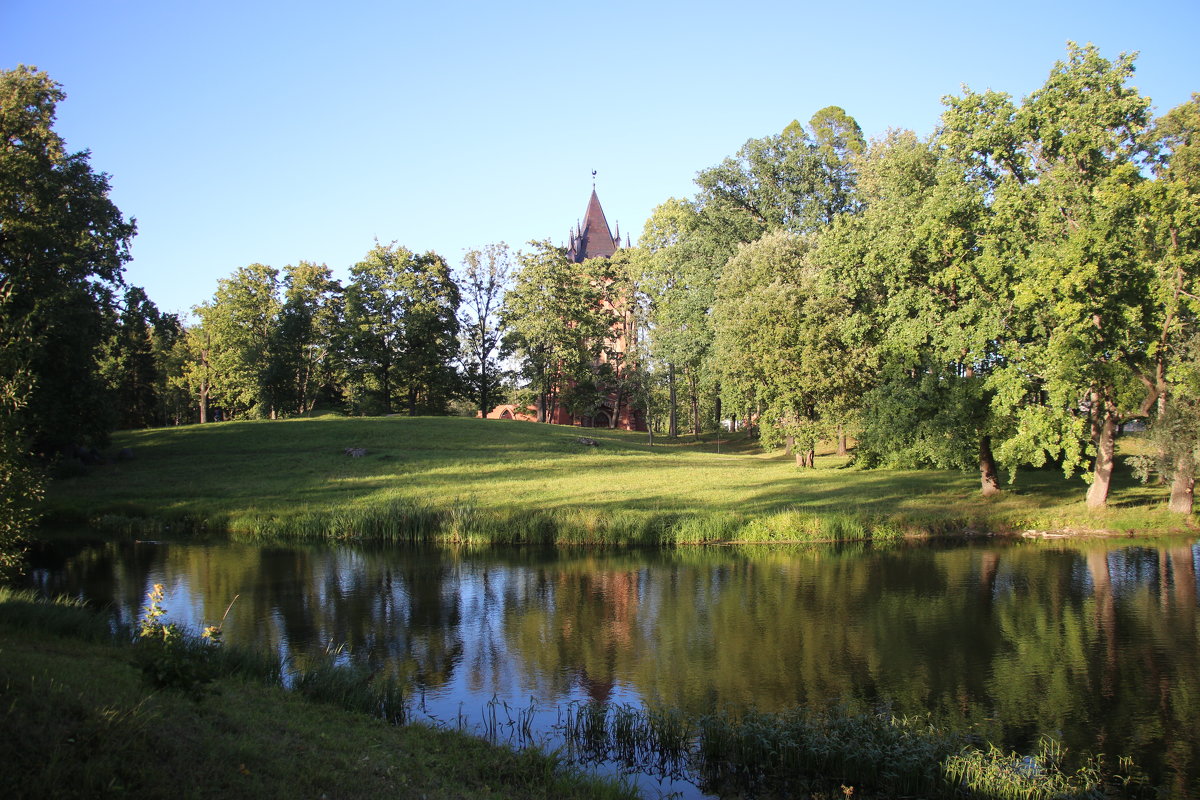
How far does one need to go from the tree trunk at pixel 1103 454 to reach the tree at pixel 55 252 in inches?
1477

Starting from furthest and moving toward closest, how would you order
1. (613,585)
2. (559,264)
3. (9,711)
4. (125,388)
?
1. (559,264)
2. (125,388)
3. (613,585)
4. (9,711)

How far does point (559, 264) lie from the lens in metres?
65.5

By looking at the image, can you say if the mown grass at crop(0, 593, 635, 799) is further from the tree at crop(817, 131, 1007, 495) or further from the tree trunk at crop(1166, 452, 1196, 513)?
the tree trunk at crop(1166, 452, 1196, 513)

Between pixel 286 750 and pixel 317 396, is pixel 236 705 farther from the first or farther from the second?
pixel 317 396

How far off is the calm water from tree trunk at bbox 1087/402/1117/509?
3379mm

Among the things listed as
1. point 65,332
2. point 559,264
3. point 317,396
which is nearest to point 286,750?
point 65,332

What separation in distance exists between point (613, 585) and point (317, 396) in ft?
182

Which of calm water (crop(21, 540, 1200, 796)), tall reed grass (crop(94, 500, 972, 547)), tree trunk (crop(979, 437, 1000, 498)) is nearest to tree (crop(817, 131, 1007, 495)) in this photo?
tree trunk (crop(979, 437, 1000, 498))

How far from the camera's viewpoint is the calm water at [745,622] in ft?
40.9

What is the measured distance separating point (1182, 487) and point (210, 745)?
101 feet

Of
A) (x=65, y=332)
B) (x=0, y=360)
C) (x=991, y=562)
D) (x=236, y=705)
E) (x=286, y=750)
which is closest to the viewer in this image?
(x=286, y=750)

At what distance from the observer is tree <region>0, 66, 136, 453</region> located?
3127 cm

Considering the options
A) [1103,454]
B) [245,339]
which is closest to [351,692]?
[1103,454]

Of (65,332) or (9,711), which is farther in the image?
(65,332)
